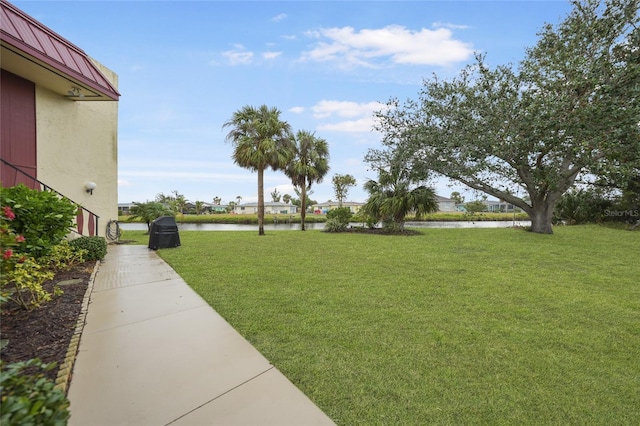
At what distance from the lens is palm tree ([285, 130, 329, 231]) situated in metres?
17.4

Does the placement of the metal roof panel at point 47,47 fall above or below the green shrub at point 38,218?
above

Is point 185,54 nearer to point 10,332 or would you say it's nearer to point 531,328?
point 10,332

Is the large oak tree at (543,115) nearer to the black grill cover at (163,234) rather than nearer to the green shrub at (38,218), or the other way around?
the black grill cover at (163,234)

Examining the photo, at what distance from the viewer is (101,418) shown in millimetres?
1667

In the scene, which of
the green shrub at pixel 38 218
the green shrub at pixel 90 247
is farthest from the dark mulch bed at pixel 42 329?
the green shrub at pixel 90 247

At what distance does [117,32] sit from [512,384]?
9.26 meters

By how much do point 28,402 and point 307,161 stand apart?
56.7 ft

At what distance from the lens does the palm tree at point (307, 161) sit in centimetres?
1744

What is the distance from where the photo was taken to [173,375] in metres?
2.08

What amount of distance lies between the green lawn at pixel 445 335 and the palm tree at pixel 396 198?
706 centimetres

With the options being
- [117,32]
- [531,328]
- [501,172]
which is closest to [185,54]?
[117,32]

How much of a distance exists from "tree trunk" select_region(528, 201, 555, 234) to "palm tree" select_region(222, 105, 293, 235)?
1198cm

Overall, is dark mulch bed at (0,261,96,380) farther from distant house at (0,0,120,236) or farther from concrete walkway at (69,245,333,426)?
distant house at (0,0,120,236)

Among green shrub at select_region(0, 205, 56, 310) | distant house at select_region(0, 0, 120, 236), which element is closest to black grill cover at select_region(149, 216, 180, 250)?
distant house at select_region(0, 0, 120, 236)
